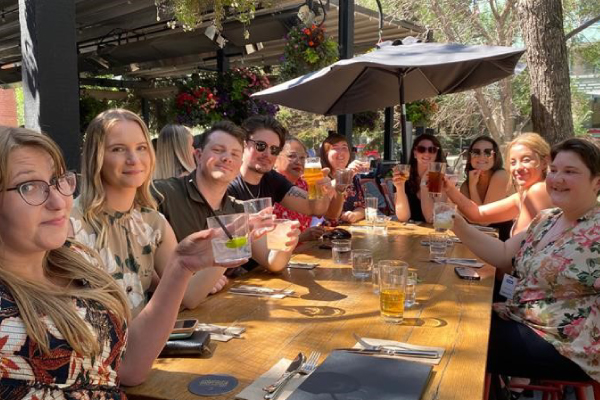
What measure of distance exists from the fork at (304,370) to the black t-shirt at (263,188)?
71.8 inches

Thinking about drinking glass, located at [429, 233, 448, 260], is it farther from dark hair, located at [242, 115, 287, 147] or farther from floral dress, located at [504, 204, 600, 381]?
dark hair, located at [242, 115, 287, 147]

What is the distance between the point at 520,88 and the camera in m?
15.4

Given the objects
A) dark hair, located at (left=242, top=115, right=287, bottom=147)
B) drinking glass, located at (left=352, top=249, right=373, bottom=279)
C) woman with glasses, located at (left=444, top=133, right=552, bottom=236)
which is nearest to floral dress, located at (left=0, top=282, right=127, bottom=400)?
drinking glass, located at (left=352, top=249, right=373, bottom=279)

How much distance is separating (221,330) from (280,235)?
0.55 m

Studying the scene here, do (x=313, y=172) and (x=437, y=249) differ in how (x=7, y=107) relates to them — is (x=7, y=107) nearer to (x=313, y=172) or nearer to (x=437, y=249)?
(x=313, y=172)

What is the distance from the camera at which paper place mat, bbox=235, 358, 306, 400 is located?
1192mm

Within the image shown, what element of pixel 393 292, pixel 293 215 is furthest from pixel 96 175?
pixel 293 215

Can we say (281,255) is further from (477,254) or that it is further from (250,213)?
(477,254)

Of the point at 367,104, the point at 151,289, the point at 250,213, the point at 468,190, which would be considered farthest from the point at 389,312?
the point at 367,104

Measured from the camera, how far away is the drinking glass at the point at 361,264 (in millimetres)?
2338

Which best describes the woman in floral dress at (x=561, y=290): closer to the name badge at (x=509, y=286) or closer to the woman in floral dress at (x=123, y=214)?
the name badge at (x=509, y=286)

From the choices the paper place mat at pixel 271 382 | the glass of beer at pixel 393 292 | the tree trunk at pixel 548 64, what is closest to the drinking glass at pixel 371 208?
the tree trunk at pixel 548 64

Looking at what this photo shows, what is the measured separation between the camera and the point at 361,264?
234 cm

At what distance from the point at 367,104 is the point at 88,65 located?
20.6ft
